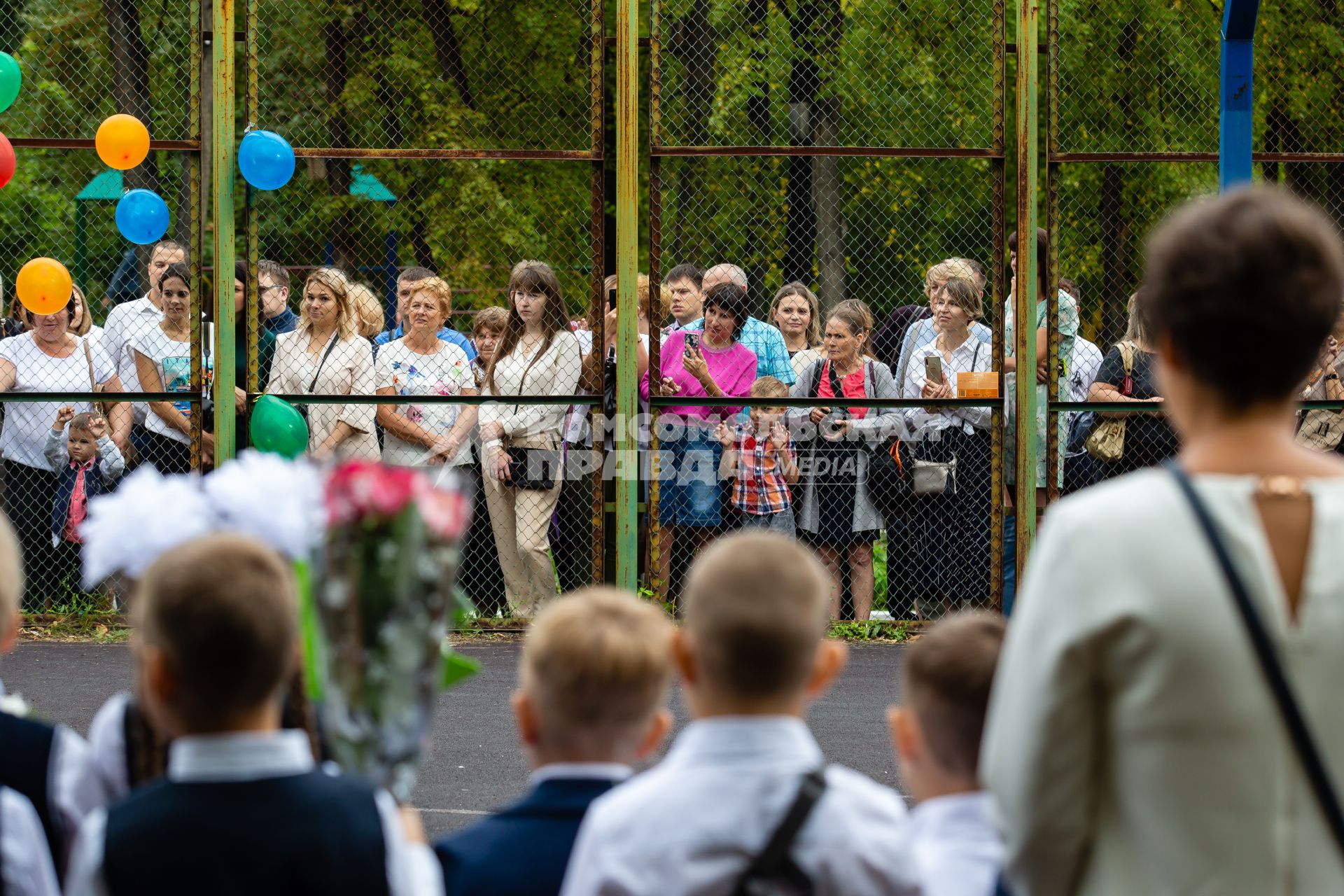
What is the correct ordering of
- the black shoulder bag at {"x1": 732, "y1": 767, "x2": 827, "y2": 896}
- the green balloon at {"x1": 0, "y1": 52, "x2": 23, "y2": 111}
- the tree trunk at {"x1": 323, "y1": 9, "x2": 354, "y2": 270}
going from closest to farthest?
the black shoulder bag at {"x1": 732, "y1": 767, "x2": 827, "y2": 896} → the green balloon at {"x1": 0, "y1": 52, "x2": 23, "y2": 111} → the tree trunk at {"x1": 323, "y1": 9, "x2": 354, "y2": 270}

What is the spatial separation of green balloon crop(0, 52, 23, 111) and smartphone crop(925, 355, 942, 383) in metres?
5.44

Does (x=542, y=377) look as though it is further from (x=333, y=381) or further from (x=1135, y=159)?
(x=1135, y=159)

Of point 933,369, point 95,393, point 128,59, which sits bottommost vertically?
point 95,393

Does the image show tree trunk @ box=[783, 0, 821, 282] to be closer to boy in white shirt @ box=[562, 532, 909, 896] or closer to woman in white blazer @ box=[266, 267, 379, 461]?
woman in white blazer @ box=[266, 267, 379, 461]

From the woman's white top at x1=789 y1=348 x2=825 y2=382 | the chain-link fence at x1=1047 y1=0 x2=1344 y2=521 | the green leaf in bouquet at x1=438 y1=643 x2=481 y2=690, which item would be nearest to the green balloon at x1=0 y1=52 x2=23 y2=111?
the woman's white top at x1=789 y1=348 x2=825 y2=382

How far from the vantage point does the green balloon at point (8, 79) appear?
9711mm

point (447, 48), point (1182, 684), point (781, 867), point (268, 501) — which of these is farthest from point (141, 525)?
point (447, 48)

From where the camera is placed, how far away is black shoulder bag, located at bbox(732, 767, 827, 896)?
8.19ft

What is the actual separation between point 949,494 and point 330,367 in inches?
147

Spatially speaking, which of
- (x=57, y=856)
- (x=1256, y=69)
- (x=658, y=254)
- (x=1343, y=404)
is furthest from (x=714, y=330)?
(x=57, y=856)

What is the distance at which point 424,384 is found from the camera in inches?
405

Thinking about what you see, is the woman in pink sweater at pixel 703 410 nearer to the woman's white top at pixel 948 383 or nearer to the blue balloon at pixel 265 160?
the woman's white top at pixel 948 383

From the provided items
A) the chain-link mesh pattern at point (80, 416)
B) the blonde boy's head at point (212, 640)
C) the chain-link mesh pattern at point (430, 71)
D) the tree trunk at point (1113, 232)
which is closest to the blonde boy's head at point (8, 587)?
the blonde boy's head at point (212, 640)

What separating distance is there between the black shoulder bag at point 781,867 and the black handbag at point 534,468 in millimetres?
7755
